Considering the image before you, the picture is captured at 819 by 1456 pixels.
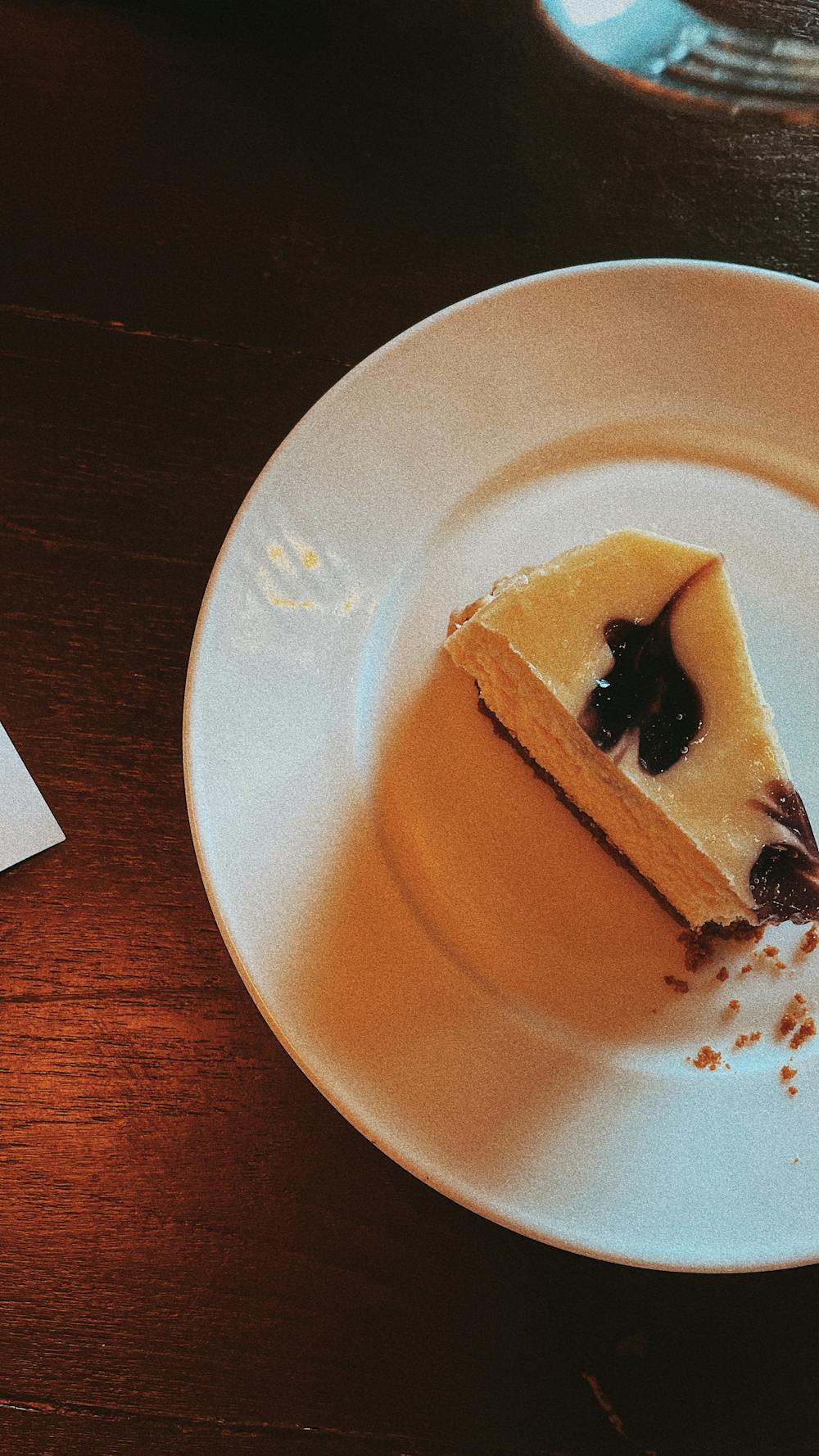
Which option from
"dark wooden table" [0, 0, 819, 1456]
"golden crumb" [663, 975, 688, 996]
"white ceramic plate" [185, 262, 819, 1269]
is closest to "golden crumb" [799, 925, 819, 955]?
"white ceramic plate" [185, 262, 819, 1269]

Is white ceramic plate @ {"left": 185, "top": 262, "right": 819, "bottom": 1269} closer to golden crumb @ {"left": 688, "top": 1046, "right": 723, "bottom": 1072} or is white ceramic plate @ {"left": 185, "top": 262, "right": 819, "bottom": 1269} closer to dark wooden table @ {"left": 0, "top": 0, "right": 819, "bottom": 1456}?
golden crumb @ {"left": 688, "top": 1046, "right": 723, "bottom": 1072}

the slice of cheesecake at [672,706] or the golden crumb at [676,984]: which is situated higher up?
the slice of cheesecake at [672,706]

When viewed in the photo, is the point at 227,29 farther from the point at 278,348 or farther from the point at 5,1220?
the point at 5,1220

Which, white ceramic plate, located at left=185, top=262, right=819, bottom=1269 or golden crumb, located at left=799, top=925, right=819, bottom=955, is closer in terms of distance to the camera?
white ceramic plate, located at left=185, top=262, right=819, bottom=1269

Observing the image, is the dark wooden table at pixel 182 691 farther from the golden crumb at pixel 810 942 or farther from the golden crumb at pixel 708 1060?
the golden crumb at pixel 810 942

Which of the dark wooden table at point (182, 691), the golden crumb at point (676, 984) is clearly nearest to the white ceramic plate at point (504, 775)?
the golden crumb at point (676, 984)

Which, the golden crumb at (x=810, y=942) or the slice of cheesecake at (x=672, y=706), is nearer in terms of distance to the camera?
the slice of cheesecake at (x=672, y=706)
